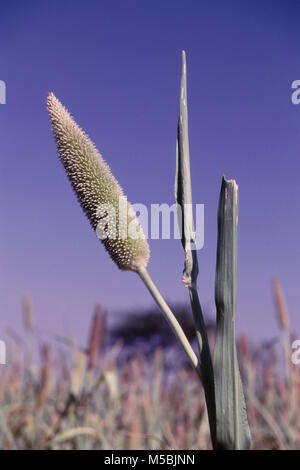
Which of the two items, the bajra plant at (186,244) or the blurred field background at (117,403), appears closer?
the bajra plant at (186,244)

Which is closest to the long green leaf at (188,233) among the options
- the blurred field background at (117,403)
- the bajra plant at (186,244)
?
the bajra plant at (186,244)

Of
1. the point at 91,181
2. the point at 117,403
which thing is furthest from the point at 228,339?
the point at 117,403

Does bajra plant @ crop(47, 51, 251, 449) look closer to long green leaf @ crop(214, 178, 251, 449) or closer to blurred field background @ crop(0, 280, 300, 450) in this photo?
long green leaf @ crop(214, 178, 251, 449)

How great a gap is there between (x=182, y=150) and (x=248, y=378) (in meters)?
1.56

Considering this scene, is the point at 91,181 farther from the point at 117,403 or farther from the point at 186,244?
the point at 117,403

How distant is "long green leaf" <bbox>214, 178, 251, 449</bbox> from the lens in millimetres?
427

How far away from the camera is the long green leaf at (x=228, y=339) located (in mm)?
427

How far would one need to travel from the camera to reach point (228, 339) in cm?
43

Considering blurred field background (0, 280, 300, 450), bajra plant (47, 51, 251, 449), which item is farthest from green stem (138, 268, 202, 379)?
blurred field background (0, 280, 300, 450)

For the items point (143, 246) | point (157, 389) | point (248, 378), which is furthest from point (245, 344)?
point (143, 246)

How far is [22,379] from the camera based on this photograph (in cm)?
210

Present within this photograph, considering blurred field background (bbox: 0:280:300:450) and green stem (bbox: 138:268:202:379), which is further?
blurred field background (bbox: 0:280:300:450)

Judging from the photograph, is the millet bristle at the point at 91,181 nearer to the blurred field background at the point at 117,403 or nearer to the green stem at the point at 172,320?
the green stem at the point at 172,320
